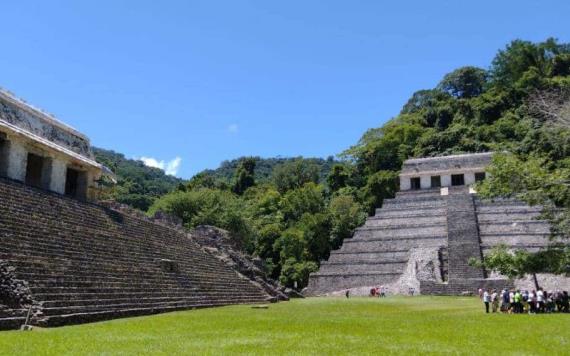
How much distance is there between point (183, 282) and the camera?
1711 cm

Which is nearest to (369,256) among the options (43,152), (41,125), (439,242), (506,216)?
(439,242)

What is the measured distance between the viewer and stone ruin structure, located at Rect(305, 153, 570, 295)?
24188 mm

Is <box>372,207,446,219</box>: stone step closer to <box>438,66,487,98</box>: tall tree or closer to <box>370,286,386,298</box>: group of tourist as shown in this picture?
<box>370,286,386,298</box>: group of tourist

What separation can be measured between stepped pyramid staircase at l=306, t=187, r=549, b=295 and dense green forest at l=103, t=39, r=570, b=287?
4.05 m

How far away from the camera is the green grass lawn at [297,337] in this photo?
6930 mm

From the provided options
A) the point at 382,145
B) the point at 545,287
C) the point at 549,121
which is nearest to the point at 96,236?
the point at 549,121

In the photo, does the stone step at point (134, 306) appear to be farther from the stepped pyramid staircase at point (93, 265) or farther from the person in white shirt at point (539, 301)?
the person in white shirt at point (539, 301)

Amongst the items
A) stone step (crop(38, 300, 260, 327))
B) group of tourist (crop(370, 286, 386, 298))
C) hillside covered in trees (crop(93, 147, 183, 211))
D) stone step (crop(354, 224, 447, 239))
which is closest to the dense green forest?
stone step (crop(354, 224, 447, 239))

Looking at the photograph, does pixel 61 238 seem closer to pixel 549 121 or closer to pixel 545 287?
pixel 549 121

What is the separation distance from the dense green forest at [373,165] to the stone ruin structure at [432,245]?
4.11 m

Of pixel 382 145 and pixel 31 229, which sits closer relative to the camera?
pixel 31 229

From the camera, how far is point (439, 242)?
1117 inches

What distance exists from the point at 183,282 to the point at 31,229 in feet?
18.3

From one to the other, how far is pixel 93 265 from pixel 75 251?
62cm
